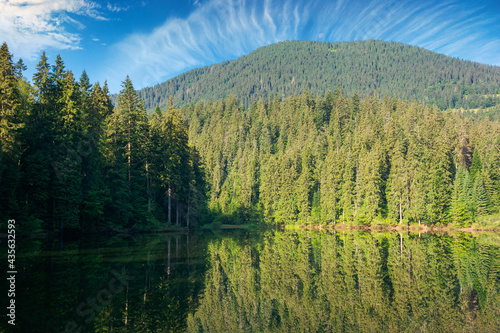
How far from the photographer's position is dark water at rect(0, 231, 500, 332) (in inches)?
443

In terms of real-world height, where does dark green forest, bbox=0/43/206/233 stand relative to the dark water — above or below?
above

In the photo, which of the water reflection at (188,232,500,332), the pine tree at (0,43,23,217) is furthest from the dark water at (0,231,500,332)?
the pine tree at (0,43,23,217)

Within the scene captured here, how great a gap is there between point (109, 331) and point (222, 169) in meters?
132

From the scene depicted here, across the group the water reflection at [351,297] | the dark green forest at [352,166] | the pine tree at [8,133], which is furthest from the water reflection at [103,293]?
the dark green forest at [352,166]

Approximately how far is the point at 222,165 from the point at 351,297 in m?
131

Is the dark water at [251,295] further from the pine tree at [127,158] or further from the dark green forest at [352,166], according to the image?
the dark green forest at [352,166]

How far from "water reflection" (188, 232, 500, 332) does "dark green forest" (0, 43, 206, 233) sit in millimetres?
21667

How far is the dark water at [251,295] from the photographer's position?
11.3 meters

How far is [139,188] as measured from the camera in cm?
5012

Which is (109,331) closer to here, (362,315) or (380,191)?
(362,315)

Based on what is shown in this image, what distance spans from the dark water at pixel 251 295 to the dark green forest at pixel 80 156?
41.4 feet

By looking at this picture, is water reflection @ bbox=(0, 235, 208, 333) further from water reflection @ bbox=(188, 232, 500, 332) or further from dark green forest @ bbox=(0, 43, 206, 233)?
dark green forest @ bbox=(0, 43, 206, 233)

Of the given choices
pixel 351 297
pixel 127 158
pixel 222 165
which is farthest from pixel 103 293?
pixel 222 165

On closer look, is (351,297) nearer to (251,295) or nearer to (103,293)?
(251,295)
